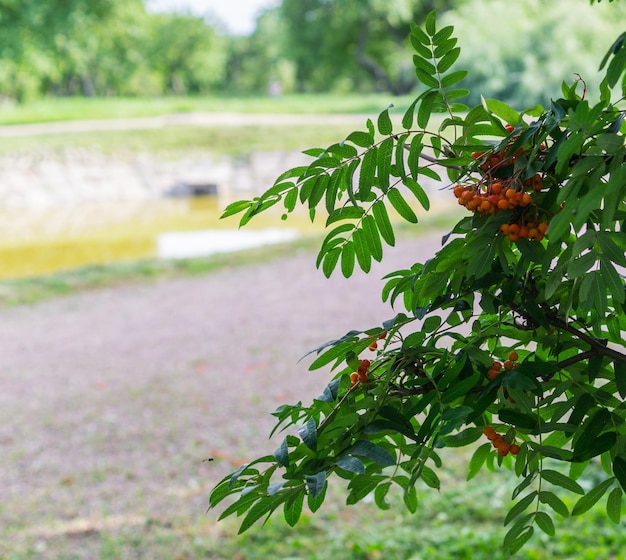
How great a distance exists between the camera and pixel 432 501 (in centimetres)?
362

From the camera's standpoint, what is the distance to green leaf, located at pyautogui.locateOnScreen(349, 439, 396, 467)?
2.57 feet

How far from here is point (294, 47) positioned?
28531mm

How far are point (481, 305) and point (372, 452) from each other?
22 centimetres

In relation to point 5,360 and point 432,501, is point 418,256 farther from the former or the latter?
point 432,501

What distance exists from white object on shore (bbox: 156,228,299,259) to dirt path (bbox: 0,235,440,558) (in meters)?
1.58

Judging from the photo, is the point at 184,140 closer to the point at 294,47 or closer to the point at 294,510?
the point at 294,47

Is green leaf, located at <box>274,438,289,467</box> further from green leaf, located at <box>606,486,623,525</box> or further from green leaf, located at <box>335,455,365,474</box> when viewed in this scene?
green leaf, located at <box>606,486,623,525</box>

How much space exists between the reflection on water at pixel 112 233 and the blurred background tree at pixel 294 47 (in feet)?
17.8

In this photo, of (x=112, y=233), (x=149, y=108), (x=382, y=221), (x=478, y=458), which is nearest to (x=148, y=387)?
(x=478, y=458)

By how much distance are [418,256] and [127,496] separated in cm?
540

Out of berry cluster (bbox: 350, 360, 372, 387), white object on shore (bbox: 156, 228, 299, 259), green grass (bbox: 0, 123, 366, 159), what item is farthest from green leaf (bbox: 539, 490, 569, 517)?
green grass (bbox: 0, 123, 366, 159)

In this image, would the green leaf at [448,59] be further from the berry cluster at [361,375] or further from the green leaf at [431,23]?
the berry cluster at [361,375]

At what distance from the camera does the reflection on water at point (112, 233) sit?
1001 centimetres

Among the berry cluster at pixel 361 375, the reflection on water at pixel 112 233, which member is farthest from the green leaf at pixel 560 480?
the reflection on water at pixel 112 233
